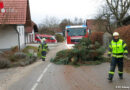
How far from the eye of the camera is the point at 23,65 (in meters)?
11.3

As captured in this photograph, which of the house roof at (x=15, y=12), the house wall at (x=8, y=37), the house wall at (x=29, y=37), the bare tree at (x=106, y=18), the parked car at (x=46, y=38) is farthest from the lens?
the parked car at (x=46, y=38)

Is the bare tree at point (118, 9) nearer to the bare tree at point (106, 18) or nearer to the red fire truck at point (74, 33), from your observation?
the bare tree at point (106, 18)

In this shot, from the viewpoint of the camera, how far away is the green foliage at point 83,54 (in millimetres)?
10859

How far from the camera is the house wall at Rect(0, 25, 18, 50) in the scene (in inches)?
685

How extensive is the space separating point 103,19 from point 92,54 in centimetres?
1624

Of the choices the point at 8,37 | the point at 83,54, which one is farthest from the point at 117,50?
the point at 8,37

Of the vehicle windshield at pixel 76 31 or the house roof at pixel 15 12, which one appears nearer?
the house roof at pixel 15 12

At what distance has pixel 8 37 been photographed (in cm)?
1758

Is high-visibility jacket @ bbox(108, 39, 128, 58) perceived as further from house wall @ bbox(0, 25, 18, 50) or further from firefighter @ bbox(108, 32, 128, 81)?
house wall @ bbox(0, 25, 18, 50)

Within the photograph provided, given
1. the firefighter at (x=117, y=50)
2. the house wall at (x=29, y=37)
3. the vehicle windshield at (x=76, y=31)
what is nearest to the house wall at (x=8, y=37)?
the vehicle windshield at (x=76, y=31)

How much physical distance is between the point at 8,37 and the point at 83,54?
9.76 meters

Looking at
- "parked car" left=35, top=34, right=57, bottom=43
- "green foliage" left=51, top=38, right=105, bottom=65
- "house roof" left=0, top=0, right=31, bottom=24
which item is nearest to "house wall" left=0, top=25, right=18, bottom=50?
"house roof" left=0, top=0, right=31, bottom=24

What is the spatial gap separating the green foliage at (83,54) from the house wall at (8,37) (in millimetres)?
7727

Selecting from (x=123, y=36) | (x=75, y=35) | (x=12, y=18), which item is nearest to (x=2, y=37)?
(x=12, y=18)
